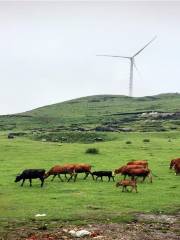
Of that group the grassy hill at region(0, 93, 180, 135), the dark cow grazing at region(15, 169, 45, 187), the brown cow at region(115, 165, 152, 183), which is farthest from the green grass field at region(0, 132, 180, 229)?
the grassy hill at region(0, 93, 180, 135)

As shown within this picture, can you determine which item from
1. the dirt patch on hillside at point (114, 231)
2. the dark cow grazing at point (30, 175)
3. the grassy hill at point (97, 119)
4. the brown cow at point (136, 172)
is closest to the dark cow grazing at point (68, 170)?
the dark cow grazing at point (30, 175)

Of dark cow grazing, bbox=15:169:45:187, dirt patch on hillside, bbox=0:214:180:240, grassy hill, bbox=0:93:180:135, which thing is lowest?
dirt patch on hillside, bbox=0:214:180:240

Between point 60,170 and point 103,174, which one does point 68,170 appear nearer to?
point 60,170

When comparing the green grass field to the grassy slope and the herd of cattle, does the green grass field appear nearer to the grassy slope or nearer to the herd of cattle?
the herd of cattle

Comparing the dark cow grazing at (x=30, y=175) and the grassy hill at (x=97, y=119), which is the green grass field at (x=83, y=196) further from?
the grassy hill at (x=97, y=119)

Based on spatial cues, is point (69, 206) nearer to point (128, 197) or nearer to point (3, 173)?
point (128, 197)

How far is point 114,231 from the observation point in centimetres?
2442

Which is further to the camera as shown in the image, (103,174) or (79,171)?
(79,171)

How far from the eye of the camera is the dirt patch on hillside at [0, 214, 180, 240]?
76.7 feet

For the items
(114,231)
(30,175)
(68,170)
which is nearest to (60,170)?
(68,170)

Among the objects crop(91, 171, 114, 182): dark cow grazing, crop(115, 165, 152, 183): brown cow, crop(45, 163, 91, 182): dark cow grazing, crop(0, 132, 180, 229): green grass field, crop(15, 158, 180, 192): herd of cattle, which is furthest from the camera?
crop(45, 163, 91, 182): dark cow grazing

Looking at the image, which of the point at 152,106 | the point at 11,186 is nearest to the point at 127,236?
the point at 11,186

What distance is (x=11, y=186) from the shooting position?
115ft

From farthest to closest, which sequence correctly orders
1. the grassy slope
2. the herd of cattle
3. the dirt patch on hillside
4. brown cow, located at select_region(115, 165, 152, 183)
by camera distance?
1. the grassy slope
2. brown cow, located at select_region(115, 165, 152, 183)
3. the herd of cattle
4. the dirt patch on hillside
